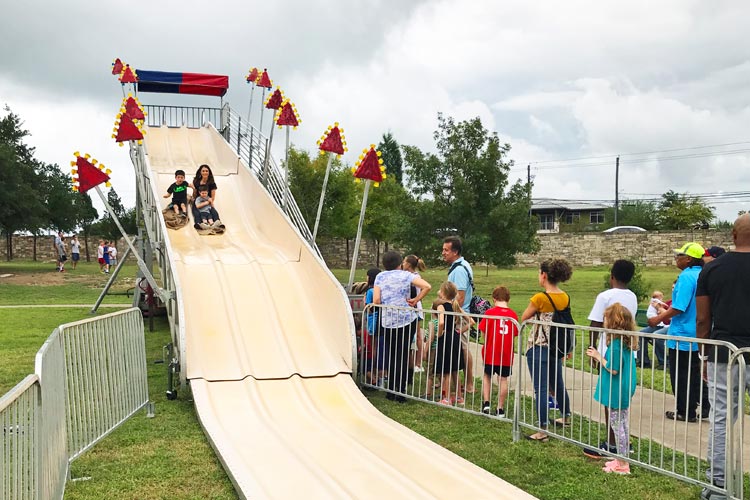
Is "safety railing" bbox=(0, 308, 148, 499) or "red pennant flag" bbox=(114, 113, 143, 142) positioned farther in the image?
"red pennant flag" bbox=(114, 113, 143, 142)

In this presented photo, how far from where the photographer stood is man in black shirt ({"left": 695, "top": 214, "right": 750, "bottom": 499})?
482 cm

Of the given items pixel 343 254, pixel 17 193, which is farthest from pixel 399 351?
pixel 343 254

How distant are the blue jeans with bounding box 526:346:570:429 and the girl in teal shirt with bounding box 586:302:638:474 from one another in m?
0.71

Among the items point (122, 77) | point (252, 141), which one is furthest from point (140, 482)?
point (122, 77)

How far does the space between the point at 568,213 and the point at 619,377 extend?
84270 millimetres

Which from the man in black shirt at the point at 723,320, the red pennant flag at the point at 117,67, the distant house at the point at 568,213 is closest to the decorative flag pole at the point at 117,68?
the red pennant flag at the point at 117,67

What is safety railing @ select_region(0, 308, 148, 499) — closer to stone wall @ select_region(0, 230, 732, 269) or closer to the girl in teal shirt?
the girl in teal shirt

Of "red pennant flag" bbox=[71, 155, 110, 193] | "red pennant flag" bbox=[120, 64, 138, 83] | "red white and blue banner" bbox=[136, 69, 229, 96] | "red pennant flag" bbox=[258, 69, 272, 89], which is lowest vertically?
"red pennant flag" bbox=[71, 155, 110, 193]

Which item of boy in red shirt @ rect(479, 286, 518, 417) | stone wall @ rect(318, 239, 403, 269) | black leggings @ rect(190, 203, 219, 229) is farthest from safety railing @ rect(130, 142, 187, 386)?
stone wall @ rect(318, 239, 403, 269)

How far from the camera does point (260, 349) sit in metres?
8.70

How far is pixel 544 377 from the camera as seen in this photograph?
6.59 metres

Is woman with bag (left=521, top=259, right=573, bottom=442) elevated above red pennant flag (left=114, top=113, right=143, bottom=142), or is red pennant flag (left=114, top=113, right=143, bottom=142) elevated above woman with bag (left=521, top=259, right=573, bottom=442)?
red pennant flag (left=114, top=113, right=143, bottom=142)

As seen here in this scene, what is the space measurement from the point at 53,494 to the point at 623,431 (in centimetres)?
427

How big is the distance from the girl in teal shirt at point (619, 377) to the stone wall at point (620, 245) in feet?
122
